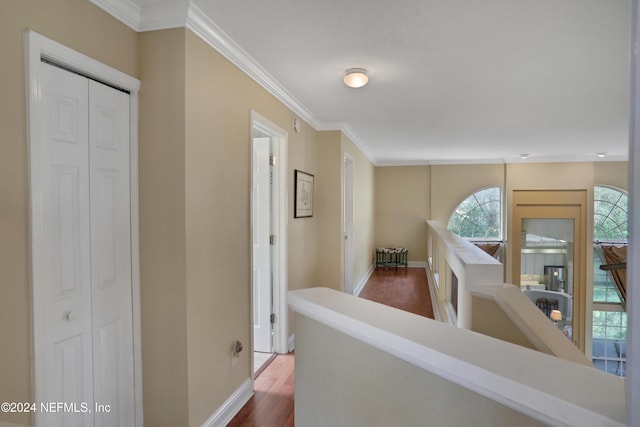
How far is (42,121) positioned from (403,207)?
745cm

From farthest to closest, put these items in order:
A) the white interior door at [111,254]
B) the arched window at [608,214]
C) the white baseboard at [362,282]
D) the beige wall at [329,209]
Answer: the arched window at [608,214] → the white baseboard at [362,282] → the beige wall at [329,209] → the white interior door at [111,254]

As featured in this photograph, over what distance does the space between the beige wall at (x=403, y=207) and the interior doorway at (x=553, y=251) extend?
1844 mm

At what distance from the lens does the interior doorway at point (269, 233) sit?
3.08m

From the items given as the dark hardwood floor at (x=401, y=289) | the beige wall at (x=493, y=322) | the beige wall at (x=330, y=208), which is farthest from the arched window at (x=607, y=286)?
the beige wall at (x=493, y=322)

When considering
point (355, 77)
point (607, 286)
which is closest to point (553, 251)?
point (607, 286)

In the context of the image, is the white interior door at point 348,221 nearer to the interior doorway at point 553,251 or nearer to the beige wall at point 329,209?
the beige wall at point 329,209

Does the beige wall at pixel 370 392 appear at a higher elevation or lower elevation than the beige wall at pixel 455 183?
lower

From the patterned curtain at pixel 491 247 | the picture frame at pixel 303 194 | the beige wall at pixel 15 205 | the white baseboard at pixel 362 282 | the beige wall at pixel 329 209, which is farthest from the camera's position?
the patterned curtain at pixel 491 247

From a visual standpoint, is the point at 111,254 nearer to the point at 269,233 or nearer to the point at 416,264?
the point at 269,233

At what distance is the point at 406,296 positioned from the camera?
18.0 ft

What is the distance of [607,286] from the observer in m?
7.61

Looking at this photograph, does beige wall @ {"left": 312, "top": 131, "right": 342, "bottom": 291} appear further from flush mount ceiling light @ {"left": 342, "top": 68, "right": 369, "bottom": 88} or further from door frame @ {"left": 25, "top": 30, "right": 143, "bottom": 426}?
door frame @ {"left": 25, "top": 30, "right": 143, "bottom": 426}

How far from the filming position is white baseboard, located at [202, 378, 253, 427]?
207 centimetres

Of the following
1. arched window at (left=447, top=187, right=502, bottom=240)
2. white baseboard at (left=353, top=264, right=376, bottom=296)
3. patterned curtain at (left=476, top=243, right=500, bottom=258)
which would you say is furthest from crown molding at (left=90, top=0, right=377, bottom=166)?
arched window at (left=447, top=187, right=502, bottom=240)
